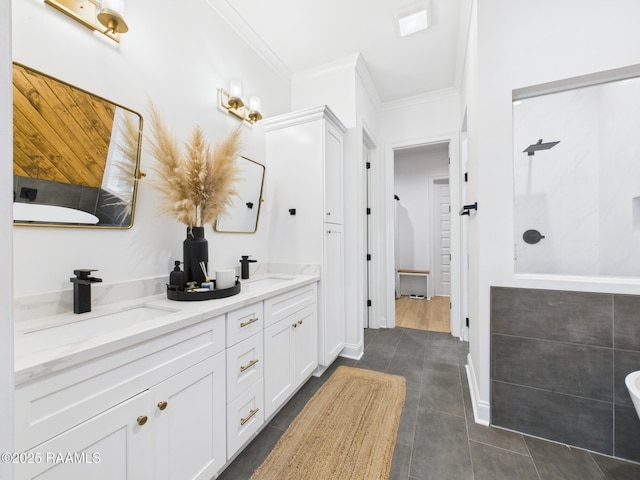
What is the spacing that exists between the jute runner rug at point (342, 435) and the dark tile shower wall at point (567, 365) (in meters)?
0.71

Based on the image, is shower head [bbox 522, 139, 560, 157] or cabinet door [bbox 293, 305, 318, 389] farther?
cabinet door [bbox 293, 305, 318, 389]

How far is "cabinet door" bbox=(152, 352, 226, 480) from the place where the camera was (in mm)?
1003

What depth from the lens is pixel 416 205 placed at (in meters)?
5.45

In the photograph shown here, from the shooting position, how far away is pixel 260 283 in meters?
2.03

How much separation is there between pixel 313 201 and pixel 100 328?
5.25 ft

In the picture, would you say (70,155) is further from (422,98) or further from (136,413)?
(422,98)

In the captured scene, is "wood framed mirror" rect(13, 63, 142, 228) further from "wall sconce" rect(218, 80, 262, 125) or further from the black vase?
"wall sconce" rect(218, 80, 262, 125)

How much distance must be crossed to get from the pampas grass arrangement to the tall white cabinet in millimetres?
811

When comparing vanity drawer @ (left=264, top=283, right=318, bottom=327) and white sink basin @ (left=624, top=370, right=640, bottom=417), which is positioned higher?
vanity drawer @ (left=264, top=283, right=318, bottom=327)

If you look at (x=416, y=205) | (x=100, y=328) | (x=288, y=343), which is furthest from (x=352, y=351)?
(x=416, y=205)

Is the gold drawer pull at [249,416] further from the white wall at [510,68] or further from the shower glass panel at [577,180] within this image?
the shower glass panel at [577,180]

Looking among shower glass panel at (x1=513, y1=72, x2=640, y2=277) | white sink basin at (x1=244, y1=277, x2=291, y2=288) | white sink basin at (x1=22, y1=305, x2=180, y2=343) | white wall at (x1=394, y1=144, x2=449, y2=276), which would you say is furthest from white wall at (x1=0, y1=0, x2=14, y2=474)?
white wall at (x1=394, y1=144, x2=449, y2=276)

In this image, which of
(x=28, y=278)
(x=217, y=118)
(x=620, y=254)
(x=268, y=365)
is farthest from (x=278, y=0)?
(x=620, y=254)

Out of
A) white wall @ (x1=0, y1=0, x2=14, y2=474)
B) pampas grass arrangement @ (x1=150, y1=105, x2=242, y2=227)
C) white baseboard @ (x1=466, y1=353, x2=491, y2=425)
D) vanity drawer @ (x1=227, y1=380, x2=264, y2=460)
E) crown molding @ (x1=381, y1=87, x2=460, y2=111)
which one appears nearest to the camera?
white wall @ (x1=0, y1=0, x2=14, y2=474)
